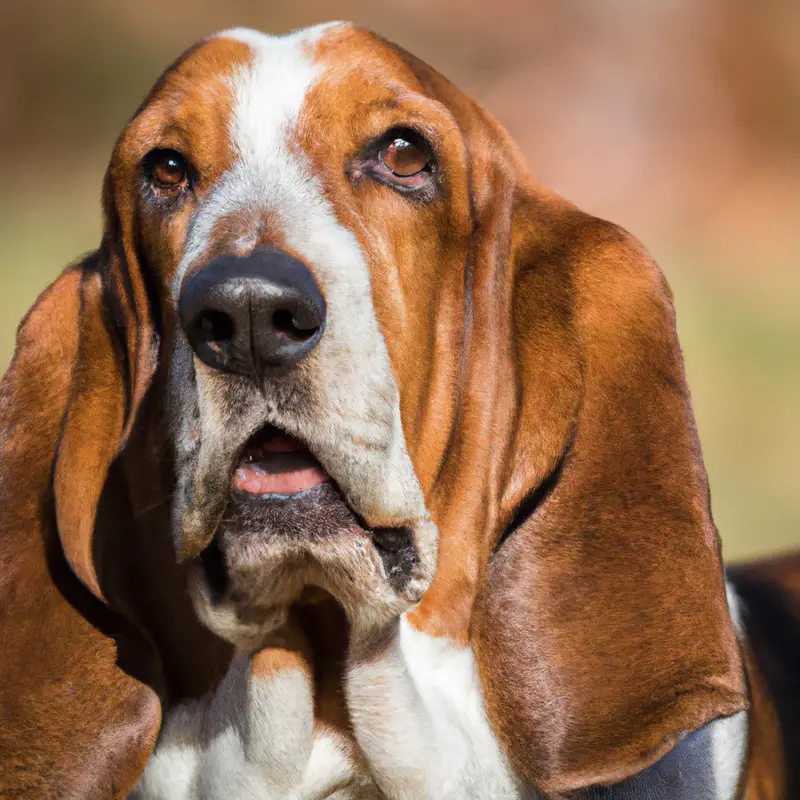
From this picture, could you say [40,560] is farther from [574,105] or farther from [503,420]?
[574,105]

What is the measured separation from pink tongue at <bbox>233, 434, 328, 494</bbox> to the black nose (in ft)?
0.55

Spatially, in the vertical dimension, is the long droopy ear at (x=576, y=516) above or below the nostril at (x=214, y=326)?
below

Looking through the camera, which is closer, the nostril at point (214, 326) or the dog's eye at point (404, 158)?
the nostril at point (214, 326)

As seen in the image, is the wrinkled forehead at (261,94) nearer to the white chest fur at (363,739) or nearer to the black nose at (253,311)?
the black nose at (253,311)

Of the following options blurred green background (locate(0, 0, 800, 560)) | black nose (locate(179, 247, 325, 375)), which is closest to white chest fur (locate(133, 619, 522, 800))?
black nose (locate(179, 247, 325, 375))

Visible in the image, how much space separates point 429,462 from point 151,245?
0.69 meters

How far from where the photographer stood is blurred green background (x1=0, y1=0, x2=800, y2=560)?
12188mm

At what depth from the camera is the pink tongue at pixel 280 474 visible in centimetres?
213

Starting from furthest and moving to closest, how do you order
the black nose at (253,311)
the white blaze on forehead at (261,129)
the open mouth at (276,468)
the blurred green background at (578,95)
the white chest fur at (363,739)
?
1. the blurred green background at (578,95)
2. the white chest fur at (363,739)
3. the white blaze on forehead at (261,129)
4. the open mouth at (276,468)
5. the black nose at (253,311)

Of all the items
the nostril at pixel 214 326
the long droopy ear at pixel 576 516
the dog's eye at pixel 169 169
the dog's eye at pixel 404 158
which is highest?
the dog's eye at pixel 404 158

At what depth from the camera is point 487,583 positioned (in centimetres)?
249

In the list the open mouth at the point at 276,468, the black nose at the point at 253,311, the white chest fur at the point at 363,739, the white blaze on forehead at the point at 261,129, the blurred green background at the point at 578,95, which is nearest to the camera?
the black nose at the point at 253,311

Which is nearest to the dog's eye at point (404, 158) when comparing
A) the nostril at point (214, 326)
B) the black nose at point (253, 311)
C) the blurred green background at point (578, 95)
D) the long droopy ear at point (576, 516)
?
the long droopy ear at point (576, 516)

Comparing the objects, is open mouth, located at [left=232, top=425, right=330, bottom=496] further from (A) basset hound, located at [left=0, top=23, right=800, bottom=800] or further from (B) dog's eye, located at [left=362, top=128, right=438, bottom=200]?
(B) dog's eye, located at [left=362, top=128, right=438, bottom=200]
